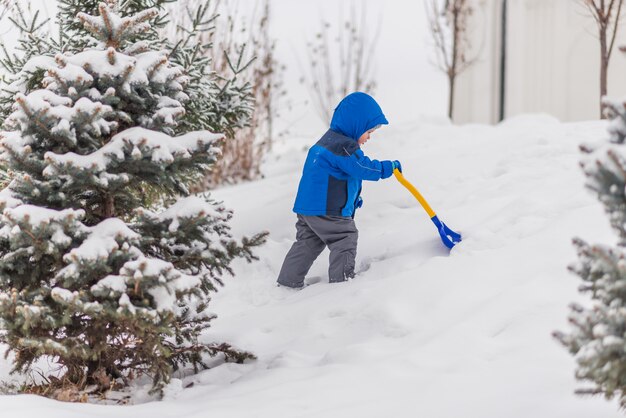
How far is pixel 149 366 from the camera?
11.2ft

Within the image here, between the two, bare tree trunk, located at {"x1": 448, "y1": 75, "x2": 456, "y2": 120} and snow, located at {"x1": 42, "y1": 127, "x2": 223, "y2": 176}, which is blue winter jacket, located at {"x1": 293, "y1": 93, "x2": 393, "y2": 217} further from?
bare tree trunk, located at {"x1": 448, "y1": 75, "x2": 456, "y2": 120}

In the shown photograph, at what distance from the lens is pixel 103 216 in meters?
3.32

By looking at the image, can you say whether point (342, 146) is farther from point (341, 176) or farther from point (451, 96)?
point (451, 96)

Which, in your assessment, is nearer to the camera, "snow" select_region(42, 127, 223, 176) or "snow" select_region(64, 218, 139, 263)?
"snow" select_region(64, 218, 139, 263)

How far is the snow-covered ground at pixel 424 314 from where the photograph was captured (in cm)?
282

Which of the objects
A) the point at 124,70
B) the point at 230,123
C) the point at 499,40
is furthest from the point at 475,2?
the point at 124,70

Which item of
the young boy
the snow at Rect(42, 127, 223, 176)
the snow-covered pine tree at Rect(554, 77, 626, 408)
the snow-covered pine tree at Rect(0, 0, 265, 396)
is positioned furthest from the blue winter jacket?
the snow-covered pine tree at Rect(554, 77, 626, 408)

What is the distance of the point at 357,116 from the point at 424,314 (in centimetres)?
141

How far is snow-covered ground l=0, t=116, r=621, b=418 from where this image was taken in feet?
9.25

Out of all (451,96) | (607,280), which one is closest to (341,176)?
(607,280)

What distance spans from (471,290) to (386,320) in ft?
1.55

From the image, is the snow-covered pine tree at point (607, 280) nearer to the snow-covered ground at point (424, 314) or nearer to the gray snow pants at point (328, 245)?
the snow-covered ground at point (424, 314)

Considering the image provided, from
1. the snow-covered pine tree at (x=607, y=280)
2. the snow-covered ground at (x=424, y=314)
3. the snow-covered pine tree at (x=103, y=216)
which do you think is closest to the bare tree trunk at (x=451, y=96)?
the snow-covered ground at (x=424, y=314)

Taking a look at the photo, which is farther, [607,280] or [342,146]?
[342,146]
